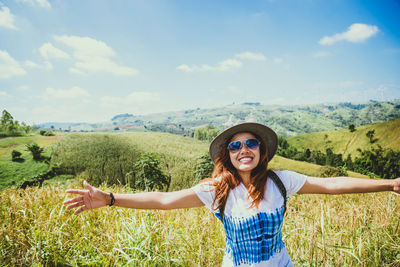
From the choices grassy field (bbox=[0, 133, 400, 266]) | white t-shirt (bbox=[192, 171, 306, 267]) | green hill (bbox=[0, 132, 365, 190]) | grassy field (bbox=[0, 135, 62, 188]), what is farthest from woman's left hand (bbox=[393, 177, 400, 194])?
grassy field (bbox=[0, 135, 62, 188])

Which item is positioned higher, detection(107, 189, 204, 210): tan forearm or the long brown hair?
the long brown hair

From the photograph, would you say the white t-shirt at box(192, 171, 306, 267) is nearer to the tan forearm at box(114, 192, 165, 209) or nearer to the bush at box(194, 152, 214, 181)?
the tan forearm at box(114, 192, 165, 209)

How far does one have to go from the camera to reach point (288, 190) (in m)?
2.22

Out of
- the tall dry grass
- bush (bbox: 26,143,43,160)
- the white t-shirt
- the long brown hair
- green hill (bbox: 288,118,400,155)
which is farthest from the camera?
green hill (bbox: 288,118,400,155)

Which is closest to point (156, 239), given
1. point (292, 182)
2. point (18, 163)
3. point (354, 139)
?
point (292, 182)

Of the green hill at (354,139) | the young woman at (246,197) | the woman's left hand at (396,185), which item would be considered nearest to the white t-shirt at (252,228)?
the young woman at (246,197)

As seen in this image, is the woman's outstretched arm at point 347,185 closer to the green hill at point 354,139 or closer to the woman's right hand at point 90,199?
the woman's right hand at point 90,199

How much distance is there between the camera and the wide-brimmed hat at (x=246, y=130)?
2391 mm

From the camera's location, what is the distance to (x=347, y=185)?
2.23 m

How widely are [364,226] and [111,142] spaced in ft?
237

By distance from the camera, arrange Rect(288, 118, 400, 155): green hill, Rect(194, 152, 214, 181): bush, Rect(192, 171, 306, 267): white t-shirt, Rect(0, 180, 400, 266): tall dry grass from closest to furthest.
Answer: Rect(192, 171, 306, 267): white t-shirt → Rect(0, 180, 400, 266): tall dry grass → Rect(194, 152, 214, 181): bush → Rect(288, 118, 400, 155): green hill

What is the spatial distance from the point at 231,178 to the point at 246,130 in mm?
608

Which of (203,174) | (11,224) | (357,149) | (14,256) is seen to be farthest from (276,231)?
(357,149)

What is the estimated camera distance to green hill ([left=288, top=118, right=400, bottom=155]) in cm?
11411
